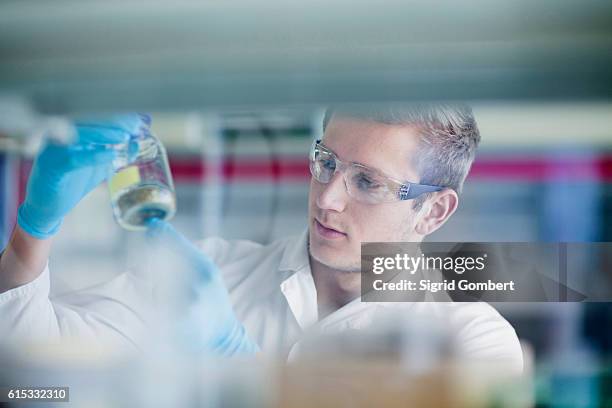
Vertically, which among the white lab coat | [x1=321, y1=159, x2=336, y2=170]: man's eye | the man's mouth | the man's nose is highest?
[x1=321, y1=159, x2=336, y2=170]: man's eye

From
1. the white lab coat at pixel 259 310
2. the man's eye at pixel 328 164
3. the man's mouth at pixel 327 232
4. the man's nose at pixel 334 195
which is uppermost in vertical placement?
the man's eye at pixel 328 164

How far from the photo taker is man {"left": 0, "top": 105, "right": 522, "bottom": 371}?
1.41 metres

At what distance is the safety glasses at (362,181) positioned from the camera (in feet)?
4.67

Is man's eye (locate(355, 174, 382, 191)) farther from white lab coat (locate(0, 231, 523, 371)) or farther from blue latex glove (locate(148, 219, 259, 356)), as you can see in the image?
blue latex glove (locate(148, 219, 259, 356))

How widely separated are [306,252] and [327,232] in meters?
0.07

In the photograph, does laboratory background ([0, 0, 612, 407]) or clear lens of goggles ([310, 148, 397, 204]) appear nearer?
laboratory background ([0, 0, 612, 407])

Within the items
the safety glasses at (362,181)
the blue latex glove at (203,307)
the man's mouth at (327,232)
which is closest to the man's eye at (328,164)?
the safety glasses at (362,181)

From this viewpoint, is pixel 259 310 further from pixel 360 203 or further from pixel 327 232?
pixel 360 203

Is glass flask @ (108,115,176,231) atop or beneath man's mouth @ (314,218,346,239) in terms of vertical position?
atop

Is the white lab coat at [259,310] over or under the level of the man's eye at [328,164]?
under

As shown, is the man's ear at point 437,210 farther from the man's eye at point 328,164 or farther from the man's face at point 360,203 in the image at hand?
the man's eye at point 328,164

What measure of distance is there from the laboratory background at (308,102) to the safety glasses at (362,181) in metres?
0.03

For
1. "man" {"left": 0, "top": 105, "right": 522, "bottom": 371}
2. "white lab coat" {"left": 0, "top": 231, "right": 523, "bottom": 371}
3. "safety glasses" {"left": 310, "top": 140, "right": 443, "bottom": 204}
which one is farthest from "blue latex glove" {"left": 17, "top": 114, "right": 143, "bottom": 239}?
"safety glasses" {"left": 310, "top": 140, "right": 443, "bottom": 204}

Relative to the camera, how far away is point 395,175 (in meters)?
1.42
